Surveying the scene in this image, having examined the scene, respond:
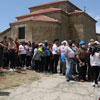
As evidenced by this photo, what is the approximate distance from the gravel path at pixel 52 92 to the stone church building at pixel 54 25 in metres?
15.3

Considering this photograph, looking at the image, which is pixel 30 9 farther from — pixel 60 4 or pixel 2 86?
pixel 2 86

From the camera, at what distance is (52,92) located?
17.8 ft

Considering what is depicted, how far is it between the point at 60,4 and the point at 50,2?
199 cm

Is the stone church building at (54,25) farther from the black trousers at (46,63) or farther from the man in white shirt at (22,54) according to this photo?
the black trousers at (46,63)

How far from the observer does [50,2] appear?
91.7ft

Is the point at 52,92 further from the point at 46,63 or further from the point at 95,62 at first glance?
the point at 46,63

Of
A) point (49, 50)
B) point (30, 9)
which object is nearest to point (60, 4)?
point (30, 9)

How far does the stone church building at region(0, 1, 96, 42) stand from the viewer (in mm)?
21445

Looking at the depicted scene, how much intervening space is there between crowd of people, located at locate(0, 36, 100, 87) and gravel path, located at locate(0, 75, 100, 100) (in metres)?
0.76

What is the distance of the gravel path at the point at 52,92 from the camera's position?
4930 mm

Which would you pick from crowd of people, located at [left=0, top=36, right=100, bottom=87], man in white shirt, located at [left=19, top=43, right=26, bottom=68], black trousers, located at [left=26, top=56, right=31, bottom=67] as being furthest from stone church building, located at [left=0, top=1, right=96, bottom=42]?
crowd of people, located at [left=0, top=36, right=100, bottom=87]

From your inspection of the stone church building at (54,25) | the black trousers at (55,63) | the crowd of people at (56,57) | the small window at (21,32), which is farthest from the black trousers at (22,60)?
the small window at (21,32)

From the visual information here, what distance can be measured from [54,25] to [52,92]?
1724 cm

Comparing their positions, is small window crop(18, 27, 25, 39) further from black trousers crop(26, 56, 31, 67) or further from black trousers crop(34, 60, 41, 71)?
black trousers crop(34, 60, 41, 71)
